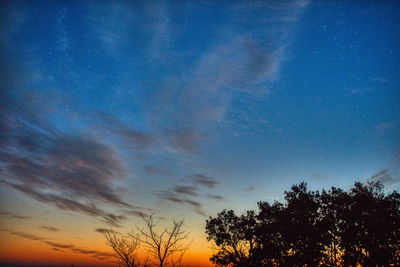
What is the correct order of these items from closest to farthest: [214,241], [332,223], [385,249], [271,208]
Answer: [385,249]
[332,223]
[271,208]
[214,241]

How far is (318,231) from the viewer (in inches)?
1086

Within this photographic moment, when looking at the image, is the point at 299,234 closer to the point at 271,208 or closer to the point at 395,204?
the point at 271,208

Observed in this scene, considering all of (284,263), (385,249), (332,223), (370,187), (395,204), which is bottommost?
(284,263)

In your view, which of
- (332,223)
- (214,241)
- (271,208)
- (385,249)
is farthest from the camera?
(214,241)

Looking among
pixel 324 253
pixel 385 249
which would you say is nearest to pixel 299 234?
pixel 324 253

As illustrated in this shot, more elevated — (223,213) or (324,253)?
(223,213)

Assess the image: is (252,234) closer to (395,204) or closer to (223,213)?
(223,213)

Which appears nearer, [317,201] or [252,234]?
[317,201]

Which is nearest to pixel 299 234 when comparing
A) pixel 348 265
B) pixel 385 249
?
pixel 348 265

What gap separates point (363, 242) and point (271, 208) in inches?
400

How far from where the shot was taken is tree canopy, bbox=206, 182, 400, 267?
80.7 ft

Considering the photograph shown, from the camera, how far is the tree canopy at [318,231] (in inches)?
969

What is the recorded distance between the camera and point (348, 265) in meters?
26.2

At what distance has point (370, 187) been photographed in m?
26.0
